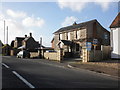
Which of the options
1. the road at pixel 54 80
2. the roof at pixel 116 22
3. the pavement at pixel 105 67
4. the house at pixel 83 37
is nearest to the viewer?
the road at pixel 54 80

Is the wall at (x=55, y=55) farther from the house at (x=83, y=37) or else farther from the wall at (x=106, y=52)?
the wall at (x=106, y=52)

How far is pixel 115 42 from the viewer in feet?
81.4

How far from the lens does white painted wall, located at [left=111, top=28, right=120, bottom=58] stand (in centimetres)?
2443

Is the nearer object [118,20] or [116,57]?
[116,57]

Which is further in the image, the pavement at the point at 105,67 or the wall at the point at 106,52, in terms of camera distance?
the wall at the point at 106,52

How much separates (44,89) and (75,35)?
3267 centimetres

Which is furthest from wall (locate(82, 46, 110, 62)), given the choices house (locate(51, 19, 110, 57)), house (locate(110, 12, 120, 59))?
house (locate(51, 19, 110, 57))

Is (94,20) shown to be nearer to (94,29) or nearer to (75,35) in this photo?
(94,29)

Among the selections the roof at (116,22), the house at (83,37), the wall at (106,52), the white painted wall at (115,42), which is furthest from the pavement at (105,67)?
the house at (83,37)

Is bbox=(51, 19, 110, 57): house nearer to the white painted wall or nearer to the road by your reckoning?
the white painted wall

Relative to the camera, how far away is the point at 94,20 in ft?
127

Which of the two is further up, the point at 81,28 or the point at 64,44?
the point at 81,28

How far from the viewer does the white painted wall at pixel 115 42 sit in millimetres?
24430

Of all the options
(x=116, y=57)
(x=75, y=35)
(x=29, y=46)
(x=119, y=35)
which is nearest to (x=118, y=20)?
(x=119, y=35)
